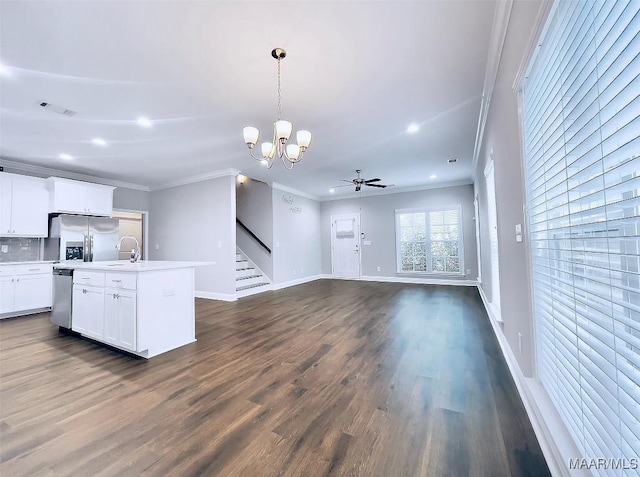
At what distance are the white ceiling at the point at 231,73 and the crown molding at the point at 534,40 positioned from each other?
59 centimetres

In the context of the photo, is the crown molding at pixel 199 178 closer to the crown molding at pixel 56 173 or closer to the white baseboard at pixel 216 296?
the crown molding at pixel 56 173

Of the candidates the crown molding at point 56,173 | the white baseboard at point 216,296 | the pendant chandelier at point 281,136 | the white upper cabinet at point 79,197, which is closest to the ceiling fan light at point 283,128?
the pendant chandelier at point 281,136

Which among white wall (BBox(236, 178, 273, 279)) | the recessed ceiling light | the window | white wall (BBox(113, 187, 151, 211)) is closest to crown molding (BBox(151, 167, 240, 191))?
white wall (BBox(113, 187, 151, 211))

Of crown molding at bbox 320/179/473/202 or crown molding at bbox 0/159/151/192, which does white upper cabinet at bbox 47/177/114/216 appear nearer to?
crown molding at bbox 0/159/151/192

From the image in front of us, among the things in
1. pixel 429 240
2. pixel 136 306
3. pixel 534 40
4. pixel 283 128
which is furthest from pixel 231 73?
pixel 429 240

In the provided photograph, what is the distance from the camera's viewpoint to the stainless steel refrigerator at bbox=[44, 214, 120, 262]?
4.88m

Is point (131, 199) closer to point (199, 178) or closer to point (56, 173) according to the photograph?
point (56, 173)

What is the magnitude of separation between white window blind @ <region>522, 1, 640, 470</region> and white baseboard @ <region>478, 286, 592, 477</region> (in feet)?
0.19

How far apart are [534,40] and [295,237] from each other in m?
6.51

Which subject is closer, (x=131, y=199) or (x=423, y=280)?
(x=131, y=199)

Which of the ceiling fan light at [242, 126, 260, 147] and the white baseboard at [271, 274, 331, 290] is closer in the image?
the ceiling fan light at [242, 126, 260, 147]

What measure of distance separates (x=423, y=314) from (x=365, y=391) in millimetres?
2414

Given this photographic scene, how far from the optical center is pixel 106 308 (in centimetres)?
293

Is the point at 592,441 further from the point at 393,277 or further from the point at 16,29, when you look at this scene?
the point at 393,277
